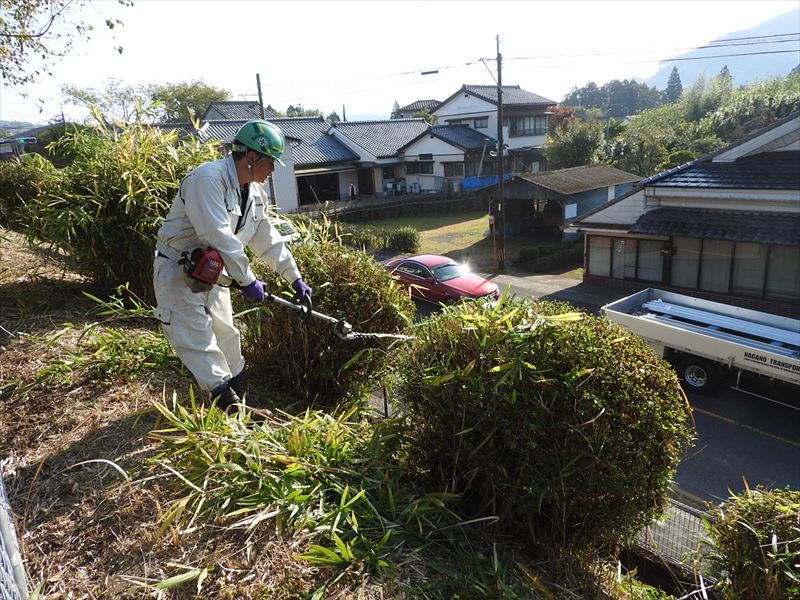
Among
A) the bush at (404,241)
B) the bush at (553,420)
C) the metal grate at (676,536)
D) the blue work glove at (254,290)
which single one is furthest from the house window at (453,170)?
the bush at (553,420)

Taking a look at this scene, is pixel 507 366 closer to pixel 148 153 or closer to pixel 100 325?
pixel 100 325

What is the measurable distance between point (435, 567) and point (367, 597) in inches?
16.0

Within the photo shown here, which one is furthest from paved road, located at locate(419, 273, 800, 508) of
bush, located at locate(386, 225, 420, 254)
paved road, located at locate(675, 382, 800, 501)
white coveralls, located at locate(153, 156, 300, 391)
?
bush, located at locate(386, 225, 420, 254)

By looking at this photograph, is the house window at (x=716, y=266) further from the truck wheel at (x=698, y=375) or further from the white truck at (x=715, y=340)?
the truck wheel at (x=698, y=375)

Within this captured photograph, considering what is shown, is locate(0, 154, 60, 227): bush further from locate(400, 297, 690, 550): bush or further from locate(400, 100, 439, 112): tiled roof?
locate(400, 100, 439, 112): tiled roof

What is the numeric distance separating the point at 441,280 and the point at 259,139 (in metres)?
10.9

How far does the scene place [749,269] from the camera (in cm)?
1424

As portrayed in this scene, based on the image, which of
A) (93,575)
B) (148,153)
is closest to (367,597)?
(93,575)

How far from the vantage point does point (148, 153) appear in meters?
5.91

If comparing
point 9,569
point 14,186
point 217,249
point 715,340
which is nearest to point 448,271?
point 715,340

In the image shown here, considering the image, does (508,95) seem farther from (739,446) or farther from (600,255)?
(739,446)

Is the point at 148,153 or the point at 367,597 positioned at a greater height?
the point at 148,153

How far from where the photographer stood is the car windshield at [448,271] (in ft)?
47.3

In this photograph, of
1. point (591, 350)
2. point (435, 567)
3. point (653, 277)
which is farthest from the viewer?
point (653, 277)
